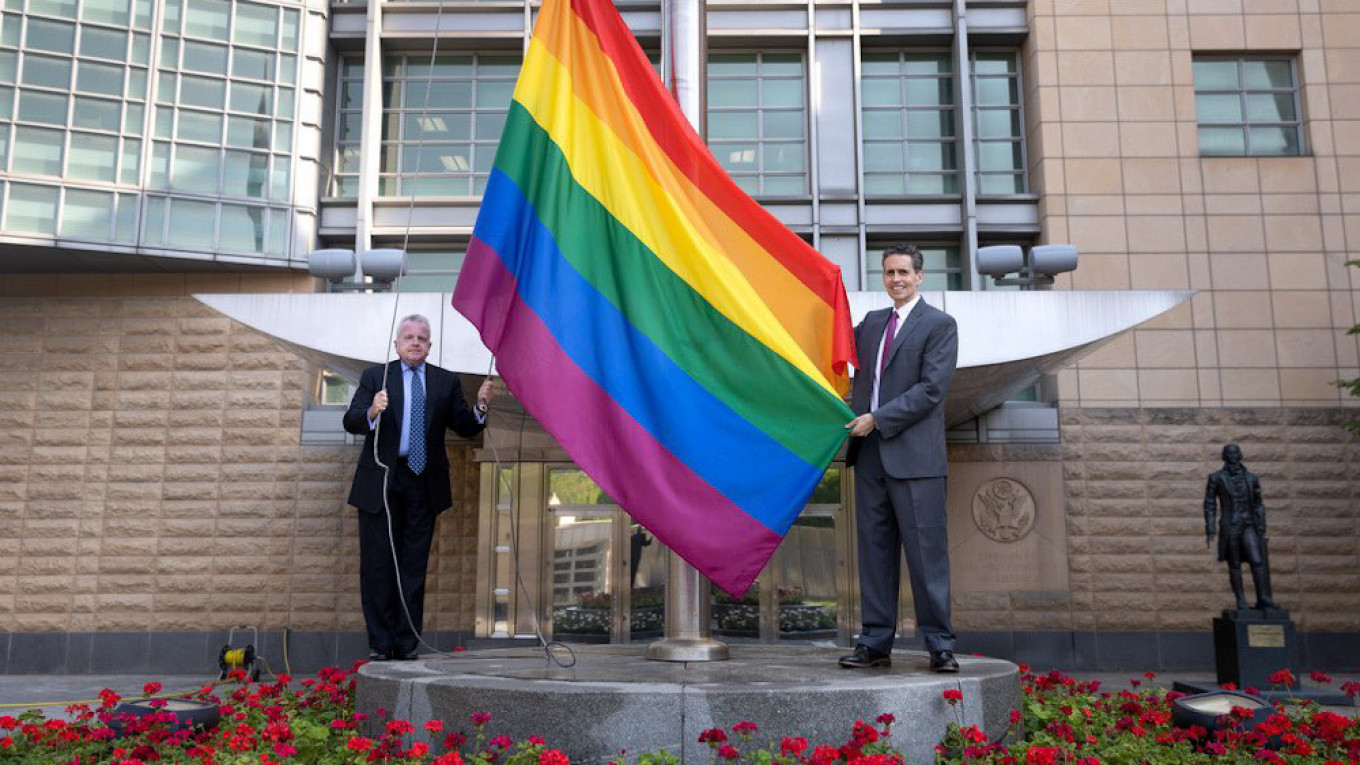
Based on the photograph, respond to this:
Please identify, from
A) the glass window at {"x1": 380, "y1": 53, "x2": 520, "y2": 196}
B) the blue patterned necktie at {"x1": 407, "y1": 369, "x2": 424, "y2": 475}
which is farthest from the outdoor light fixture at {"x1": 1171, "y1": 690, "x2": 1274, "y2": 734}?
the glass window at {"x1": 380, "y1": 53, "x2": 520, "y2": 196}

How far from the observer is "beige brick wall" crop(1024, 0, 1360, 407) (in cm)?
1345

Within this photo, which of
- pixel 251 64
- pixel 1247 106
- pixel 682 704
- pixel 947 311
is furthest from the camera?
pixel 1247 106

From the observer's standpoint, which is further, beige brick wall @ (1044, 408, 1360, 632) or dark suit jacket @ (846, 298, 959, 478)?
beige brick wall @ (1044, 408, 1360, 632)

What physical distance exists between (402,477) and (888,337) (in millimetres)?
2864

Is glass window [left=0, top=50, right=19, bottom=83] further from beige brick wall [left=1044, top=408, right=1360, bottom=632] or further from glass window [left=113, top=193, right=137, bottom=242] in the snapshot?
beige brick wall [left=1044, top=408, right=1360, bottom=632]

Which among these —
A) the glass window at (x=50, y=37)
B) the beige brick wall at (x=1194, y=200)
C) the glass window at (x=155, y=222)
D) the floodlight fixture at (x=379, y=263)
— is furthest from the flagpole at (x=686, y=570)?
the glass window at (x=50, y=37)

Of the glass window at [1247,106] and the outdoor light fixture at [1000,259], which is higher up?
the glass window at [1247,106]

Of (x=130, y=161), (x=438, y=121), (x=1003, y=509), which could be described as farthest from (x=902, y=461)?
(x=130, y=161)

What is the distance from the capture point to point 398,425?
6078 millimetres

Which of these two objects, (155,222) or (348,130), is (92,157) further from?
(348,130)

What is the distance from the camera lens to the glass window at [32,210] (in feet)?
40.8

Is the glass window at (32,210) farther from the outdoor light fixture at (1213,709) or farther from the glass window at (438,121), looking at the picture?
the outdoor light fixture at (1213,709)

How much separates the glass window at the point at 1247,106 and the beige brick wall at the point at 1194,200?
0.73 feet

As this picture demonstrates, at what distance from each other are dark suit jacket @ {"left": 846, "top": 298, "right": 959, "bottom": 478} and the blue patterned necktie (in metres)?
2.52
